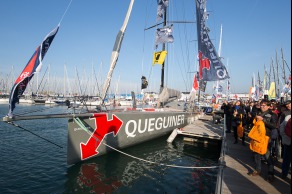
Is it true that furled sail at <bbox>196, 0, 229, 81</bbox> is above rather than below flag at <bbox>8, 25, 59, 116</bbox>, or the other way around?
above

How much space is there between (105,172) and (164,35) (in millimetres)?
7826

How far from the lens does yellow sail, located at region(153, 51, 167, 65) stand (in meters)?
10.9

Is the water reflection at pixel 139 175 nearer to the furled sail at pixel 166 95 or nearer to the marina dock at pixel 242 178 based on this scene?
the marina dock at pixel 242 178

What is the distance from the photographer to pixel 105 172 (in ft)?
22.6

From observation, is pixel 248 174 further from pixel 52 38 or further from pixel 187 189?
pixel 52 38

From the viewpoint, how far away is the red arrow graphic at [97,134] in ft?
24.2

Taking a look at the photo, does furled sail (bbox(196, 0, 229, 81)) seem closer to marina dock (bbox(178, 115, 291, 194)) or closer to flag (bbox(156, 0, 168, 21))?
flag (bbox(156, 0, 168, 21))

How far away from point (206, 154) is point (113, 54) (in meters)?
6.16

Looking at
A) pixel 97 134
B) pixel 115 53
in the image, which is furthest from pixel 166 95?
pixel 97 134

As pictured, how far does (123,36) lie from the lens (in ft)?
26.2

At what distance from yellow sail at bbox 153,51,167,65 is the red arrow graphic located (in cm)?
425

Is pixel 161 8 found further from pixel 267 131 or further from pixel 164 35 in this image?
pixel 267 131

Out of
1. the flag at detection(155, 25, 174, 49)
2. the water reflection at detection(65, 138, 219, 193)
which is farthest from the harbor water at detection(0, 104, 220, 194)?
the flag at detection(155, 25, 174, 49)

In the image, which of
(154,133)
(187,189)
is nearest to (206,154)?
(154,133)
